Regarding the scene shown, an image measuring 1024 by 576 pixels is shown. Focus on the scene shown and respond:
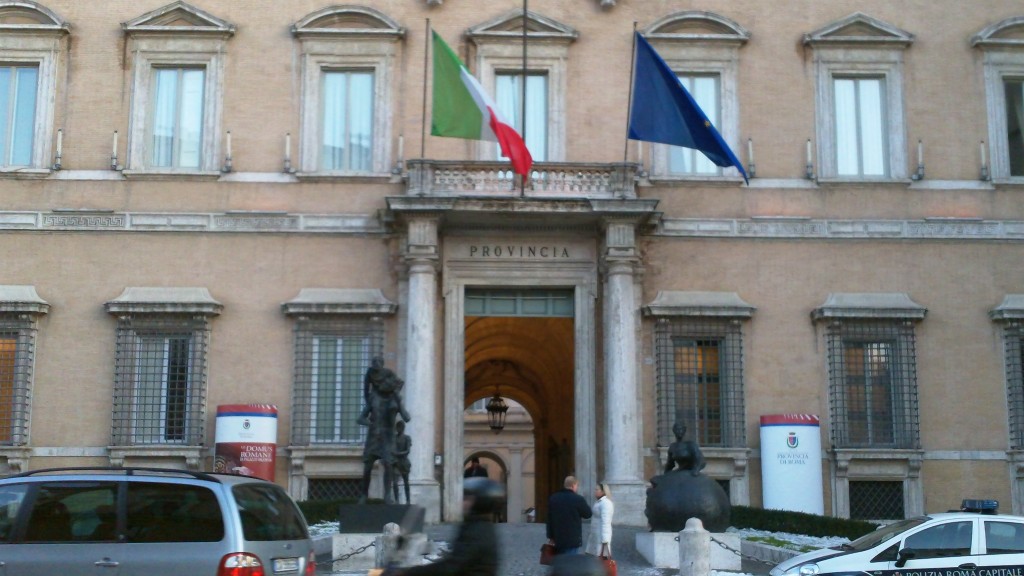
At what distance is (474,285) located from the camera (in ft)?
84.7

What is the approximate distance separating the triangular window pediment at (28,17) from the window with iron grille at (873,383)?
17.1 metres

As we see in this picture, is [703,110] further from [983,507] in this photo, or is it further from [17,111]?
[17,111]

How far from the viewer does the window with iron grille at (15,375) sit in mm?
25141

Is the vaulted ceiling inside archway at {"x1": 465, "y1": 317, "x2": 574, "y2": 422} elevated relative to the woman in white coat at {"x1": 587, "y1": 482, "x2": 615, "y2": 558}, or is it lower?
elevated

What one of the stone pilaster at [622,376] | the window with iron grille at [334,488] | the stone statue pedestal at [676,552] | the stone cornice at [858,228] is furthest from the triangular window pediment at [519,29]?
the stone statue pedestal at [676,552]

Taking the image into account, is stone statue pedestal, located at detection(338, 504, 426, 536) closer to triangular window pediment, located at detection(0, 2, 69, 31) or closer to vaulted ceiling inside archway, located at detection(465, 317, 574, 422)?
vaulted ceiling inside archway, located at detection(465, 317, 574, 422)

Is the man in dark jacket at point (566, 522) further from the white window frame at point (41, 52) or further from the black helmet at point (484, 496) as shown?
the white window frame at point (41, 52)

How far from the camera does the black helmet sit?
902 cm

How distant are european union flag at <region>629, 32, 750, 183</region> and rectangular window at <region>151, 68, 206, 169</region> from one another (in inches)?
358

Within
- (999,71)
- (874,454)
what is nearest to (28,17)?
(874,454)

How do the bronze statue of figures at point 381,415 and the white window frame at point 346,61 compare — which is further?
the white window frame at point 346,61

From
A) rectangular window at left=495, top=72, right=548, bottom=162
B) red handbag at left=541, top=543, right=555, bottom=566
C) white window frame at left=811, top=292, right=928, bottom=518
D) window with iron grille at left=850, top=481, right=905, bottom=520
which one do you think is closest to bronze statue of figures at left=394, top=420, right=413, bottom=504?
red handbag at left=541, top=543, right=555, bottom=566

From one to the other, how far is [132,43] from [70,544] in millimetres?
17218

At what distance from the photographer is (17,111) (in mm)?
26484
